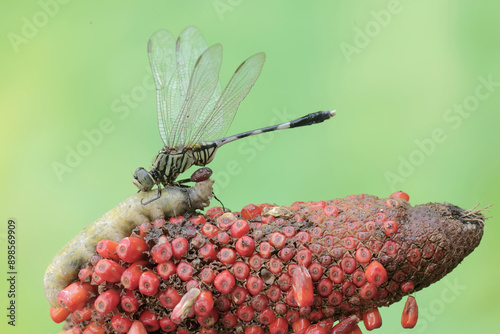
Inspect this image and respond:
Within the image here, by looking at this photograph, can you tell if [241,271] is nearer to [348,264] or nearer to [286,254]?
[286,254]

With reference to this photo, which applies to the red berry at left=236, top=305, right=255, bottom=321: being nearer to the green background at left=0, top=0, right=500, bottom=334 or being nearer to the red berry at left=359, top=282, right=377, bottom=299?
the red berry at left=359, top=282, right=377, bottom=299


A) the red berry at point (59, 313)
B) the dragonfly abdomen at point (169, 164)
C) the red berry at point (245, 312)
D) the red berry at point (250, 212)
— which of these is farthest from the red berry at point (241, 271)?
the red berry at point (59, 313)

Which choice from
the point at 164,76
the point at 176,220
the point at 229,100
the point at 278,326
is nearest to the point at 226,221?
the point at 176,220

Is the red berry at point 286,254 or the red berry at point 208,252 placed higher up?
the red berry at point 208,252

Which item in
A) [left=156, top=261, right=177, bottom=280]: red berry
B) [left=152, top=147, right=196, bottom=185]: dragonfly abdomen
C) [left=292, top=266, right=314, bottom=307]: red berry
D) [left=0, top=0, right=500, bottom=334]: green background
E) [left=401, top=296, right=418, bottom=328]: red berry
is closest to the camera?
[left=292, top=266, right=314, bottom=307]: red berry

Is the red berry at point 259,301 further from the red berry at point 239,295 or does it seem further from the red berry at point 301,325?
the red berry at point 301,325

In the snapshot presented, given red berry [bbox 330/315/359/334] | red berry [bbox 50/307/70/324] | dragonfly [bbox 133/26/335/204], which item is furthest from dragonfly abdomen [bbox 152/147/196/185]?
red berry [bbox 330/315/359/334]
